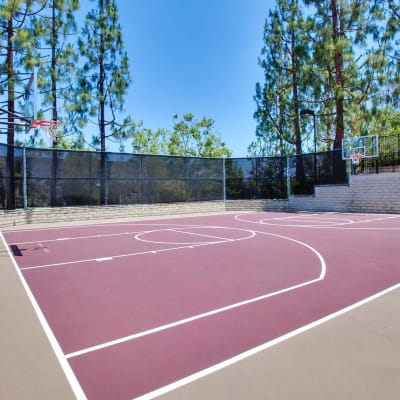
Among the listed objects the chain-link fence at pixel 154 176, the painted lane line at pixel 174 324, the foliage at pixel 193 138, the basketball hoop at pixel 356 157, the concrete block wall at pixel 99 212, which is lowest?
the painted lane line at pixel 174 324

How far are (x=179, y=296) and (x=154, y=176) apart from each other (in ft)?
42.8

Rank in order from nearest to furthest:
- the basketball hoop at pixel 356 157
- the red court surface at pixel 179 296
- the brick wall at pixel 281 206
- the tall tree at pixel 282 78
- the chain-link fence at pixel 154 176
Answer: the red court surface at pixel 179 296 → the chain-link fence at pixel 154 176 → the brick wall at pixel 281 206 → the basketball hoop at pixel 356 157 → the tall tree at pixel 282 78

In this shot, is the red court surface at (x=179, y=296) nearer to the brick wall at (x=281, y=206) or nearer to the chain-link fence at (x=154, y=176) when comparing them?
the brick wall at (x=281, y=206)

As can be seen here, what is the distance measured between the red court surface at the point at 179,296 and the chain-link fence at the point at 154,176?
5673 millimetres

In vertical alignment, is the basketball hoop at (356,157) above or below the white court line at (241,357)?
above

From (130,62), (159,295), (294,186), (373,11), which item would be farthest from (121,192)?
(373,11)

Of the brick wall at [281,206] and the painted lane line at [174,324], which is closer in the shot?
the painted lane line at [174,324]

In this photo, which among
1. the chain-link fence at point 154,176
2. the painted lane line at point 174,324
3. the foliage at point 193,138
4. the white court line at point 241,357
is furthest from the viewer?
the foliage at point 193,138

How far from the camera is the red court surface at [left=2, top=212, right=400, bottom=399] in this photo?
9.04 ft

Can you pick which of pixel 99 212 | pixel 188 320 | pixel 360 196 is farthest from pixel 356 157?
pixel 188 320

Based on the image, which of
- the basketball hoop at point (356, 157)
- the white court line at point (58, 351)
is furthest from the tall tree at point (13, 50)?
the basketball hoop at point (356, 157)

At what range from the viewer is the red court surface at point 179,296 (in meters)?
2.76

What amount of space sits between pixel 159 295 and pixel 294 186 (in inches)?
643

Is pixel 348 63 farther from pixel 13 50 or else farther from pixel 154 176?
pixel 13 50
